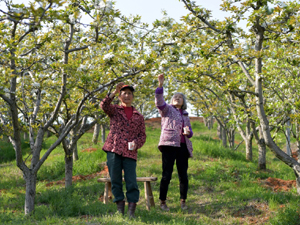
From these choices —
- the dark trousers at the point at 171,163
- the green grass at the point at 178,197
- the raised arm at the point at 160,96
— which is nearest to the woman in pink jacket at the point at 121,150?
the green grass at the point at 178,197

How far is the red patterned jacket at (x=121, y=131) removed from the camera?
14.3ft

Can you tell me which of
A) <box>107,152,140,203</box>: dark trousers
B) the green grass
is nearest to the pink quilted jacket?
<box>107,152,140,203</box>: dark trousers

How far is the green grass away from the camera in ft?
15.0

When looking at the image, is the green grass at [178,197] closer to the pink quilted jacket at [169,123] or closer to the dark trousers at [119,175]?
the dark trousers at [119,175]

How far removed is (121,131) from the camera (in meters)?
4.43

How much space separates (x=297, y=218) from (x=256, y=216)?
2.30 ft

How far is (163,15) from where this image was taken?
795 cm

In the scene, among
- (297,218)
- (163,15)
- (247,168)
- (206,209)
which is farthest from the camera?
(247,168)

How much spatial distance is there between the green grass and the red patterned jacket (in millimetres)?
889

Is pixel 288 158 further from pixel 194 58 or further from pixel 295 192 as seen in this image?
pixel 194 58

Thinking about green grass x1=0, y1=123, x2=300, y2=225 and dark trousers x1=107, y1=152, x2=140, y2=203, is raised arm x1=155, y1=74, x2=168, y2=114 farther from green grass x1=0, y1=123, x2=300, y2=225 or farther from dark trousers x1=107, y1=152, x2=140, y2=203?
green grass x1=0, y1=123, x2=300, y2=225

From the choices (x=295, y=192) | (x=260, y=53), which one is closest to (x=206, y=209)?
(x=295, y=192)

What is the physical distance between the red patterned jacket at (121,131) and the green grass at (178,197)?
0.89 metres

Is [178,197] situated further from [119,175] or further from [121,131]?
[121,131]
